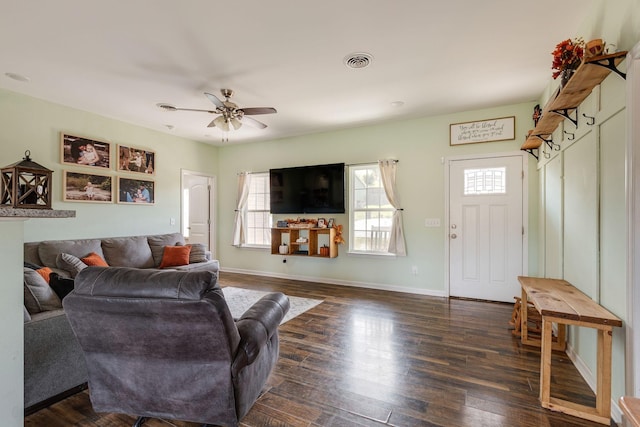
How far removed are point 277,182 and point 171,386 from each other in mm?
4366

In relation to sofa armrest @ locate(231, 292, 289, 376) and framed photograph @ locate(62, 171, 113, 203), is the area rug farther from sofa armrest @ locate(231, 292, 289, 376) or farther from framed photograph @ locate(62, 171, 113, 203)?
framed photograph @ locate(62, 171, 113, 203)

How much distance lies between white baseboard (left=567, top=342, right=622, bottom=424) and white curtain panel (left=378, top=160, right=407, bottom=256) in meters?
2.38

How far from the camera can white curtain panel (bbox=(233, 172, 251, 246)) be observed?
617 cm

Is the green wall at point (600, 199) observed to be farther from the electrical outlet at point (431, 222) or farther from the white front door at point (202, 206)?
the white front door at point (202, 206)

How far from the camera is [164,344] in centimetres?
144

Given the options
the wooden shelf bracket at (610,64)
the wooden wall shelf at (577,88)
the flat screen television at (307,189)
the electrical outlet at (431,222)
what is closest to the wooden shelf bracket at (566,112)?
the wooden wall shelf at (577,88)

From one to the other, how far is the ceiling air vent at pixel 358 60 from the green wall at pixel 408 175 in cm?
204

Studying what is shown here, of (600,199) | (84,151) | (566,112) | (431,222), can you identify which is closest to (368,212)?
(431,222)

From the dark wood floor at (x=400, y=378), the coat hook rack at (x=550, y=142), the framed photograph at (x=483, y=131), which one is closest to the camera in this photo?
the dark wood floor at (x=400, y=378)

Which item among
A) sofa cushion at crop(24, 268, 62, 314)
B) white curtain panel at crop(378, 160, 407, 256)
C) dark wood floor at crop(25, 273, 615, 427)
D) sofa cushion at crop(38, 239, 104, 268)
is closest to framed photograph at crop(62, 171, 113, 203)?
sofa cushion at crop(38, 239, 104, 268)

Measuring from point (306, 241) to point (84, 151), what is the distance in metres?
3.65

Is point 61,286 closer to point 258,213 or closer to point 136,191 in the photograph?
point 136,191

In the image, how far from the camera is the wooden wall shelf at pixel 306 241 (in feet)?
16.9

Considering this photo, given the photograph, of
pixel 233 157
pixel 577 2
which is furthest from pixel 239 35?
pixel 233 157
